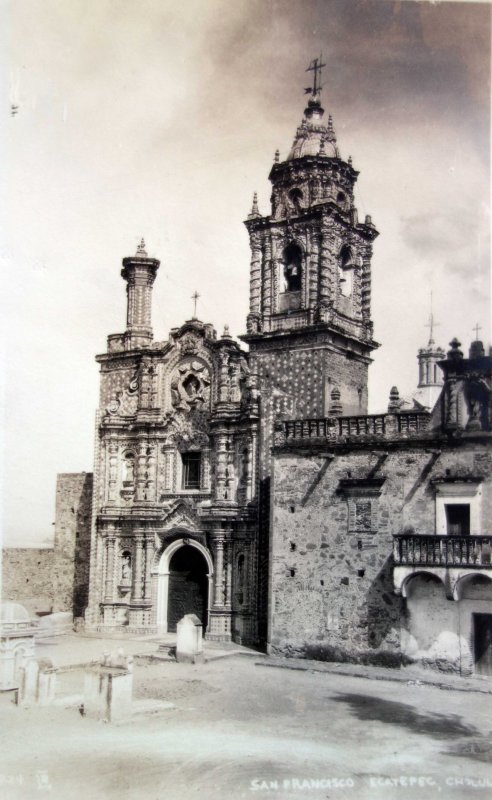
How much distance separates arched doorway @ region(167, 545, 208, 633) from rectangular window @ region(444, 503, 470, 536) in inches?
411

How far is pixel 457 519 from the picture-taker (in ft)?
83.4

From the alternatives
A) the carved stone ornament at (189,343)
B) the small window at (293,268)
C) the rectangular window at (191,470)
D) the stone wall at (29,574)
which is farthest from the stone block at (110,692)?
the stone wall at (29,574)

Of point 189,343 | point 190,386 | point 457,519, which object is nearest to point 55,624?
point 190,386

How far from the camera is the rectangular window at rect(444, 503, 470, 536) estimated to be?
25.3 metres

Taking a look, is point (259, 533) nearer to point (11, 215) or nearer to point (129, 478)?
point (129, 478)

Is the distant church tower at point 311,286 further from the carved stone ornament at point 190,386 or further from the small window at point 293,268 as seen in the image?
the carved stone ornament at point 190,386

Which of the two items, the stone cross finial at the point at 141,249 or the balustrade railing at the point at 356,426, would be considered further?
the stone cross finial at the point at 141,249

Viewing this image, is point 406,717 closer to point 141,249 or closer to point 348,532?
point 348,532

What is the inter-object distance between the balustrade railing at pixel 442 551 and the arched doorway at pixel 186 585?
9.22 metres


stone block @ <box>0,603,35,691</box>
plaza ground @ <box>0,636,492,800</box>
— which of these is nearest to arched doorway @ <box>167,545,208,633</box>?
plaza ground @ <box>0,636,492,800</box>

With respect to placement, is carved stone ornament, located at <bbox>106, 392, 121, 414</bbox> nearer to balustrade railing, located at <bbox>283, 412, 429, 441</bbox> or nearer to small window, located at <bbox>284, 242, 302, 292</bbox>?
small window, located at <bbox>284, 242, 302, 292</bbox>

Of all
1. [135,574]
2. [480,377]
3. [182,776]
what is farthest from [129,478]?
[182,776]

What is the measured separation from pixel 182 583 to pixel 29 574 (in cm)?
1111

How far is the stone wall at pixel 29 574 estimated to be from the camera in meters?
40.8
